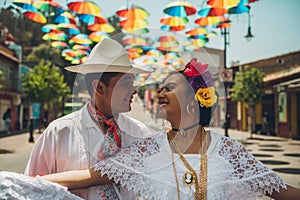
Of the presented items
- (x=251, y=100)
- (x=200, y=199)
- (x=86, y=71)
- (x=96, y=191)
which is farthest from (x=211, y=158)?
(x=251, y=100)

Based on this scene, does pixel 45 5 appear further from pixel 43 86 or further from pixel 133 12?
pixel 43 86

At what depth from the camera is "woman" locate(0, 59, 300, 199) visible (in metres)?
2.10

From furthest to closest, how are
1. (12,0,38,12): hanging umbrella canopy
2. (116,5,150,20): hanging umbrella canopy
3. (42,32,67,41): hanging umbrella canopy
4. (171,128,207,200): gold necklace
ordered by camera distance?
(42,32,67,41): hanging umbrella canopy, (116,5,150,20): hanging umbrella canopy, (12,0,38,12): hanging umbrella canopy, (171,128,207,200): gold necklace

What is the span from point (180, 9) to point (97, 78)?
20.7 feet

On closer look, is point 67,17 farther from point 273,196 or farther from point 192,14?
point 273,196

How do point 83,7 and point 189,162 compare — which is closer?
point 189,162

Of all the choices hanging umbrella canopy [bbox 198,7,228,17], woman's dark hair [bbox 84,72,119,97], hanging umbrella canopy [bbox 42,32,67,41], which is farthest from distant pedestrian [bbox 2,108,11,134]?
woman's dark hair [bbox 84,72,119,97]

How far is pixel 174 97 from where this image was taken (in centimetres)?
218

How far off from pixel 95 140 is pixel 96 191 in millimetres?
347

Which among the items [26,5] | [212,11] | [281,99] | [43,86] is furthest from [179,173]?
[43,86]

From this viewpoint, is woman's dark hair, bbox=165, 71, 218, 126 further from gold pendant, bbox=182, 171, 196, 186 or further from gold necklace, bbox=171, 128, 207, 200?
gold pendant, bbox=182, 171, 196, 186

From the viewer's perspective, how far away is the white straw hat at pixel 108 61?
237 centimetres

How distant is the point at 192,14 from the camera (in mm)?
8430

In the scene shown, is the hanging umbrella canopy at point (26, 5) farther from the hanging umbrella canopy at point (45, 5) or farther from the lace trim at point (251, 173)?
the lace trim at point (251, 173)
